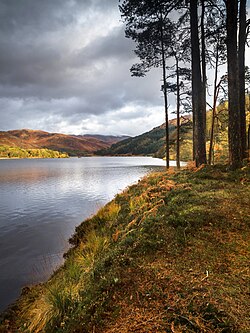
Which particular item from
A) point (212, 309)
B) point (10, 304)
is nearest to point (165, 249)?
point (212, 309)

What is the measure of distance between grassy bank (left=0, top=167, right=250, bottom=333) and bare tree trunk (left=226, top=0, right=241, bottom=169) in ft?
11.2

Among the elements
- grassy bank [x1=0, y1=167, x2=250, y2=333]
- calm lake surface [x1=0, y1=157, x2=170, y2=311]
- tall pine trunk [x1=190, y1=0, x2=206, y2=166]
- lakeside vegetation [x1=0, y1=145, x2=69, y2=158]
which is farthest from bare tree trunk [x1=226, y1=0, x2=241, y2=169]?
lakeside vegetation [x1=0, y1=145, x2=69, y2=158]

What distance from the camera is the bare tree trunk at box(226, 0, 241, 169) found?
29.2 feet

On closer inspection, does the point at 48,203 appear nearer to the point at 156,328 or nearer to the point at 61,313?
the point at 61,313

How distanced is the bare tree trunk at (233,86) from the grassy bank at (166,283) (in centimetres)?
341

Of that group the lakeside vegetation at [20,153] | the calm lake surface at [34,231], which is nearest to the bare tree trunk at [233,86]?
the calm lake surface at [34,231]

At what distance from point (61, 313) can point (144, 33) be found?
1838 cm

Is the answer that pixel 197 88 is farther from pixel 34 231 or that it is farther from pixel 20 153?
pixel 20 153

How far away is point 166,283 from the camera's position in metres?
3.11

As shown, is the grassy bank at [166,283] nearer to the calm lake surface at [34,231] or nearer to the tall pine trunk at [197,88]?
the calm lake surface at [34,231]

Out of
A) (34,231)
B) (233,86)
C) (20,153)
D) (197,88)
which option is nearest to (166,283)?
(233,86)

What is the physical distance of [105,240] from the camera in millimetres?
6516

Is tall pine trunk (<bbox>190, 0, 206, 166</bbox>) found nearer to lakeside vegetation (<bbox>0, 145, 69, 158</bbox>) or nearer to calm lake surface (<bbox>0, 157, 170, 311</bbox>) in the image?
calm lake surface (<bbox>0, 157, 170, 311</bbox>)

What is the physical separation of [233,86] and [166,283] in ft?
28.3
